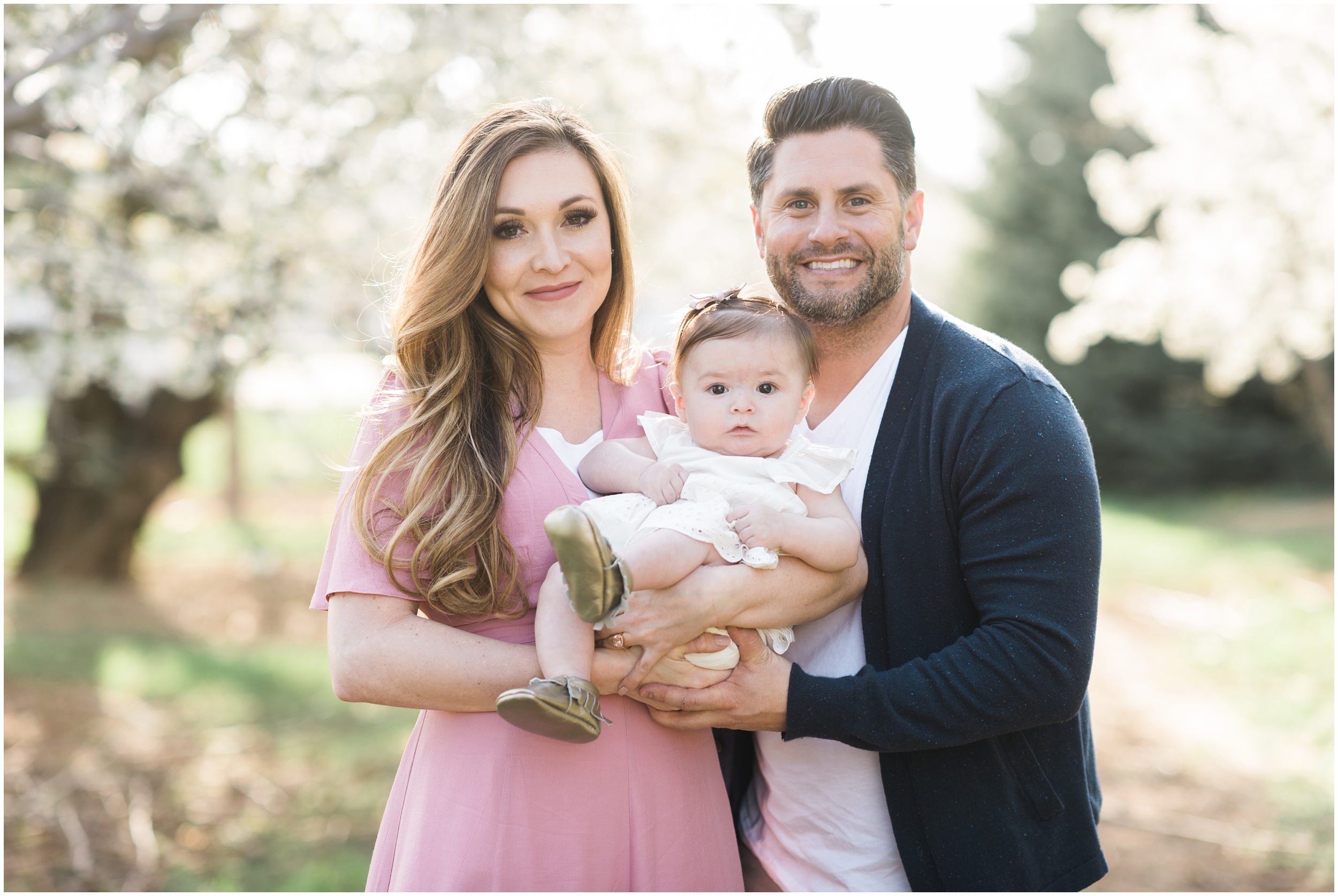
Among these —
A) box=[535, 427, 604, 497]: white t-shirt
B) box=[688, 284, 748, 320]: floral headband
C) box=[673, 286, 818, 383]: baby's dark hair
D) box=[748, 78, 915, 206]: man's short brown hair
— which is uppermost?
box=[748, 78, 915, 206]: man's short brown hair

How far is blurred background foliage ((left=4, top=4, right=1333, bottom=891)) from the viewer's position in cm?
491

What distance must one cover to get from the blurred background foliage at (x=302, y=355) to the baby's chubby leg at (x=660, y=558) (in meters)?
0.86

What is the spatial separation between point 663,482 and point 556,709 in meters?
0.56

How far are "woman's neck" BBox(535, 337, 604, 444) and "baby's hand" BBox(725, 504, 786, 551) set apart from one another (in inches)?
18.5

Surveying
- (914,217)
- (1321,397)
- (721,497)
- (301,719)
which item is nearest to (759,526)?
(721,497)

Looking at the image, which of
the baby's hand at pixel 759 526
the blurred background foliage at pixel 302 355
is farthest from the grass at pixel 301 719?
the baby's hand at pixel 759 526

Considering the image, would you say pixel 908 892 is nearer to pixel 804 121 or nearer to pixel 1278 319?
pixel 804 121

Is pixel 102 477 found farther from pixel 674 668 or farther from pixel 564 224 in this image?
pixel 674 668

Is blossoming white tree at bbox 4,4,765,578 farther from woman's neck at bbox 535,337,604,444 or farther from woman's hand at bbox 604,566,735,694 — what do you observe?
woman's hand at bbox 604,566,735,694

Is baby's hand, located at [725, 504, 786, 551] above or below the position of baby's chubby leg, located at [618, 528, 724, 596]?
above

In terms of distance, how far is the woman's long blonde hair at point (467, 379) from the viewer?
2.13m

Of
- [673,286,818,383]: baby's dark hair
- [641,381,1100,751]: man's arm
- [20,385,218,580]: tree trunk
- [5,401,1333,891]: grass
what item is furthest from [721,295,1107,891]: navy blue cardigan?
[20,385,218,580]: tree trunk

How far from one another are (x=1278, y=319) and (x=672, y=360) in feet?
21.9

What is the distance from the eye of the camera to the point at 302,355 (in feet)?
21.0
